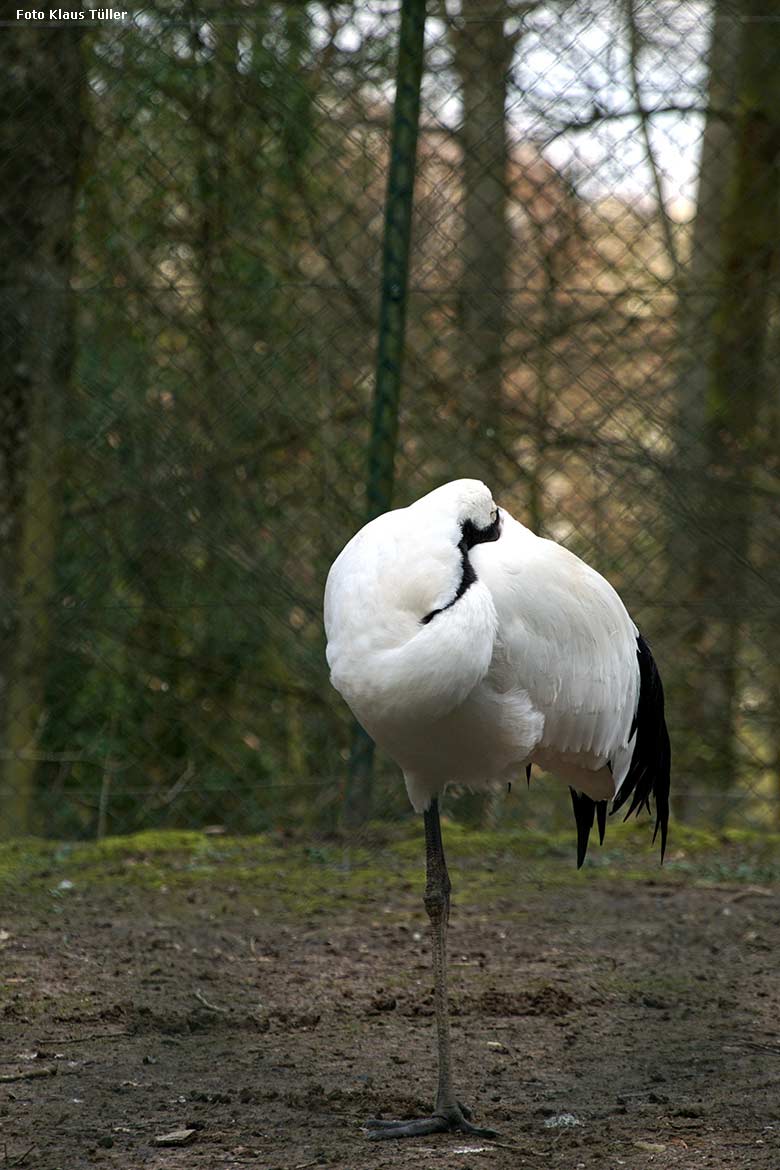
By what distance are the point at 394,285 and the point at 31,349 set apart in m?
1.50

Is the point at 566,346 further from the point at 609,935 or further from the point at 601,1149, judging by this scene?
the point at 601,1149

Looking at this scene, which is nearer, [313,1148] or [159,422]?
[313,1148]

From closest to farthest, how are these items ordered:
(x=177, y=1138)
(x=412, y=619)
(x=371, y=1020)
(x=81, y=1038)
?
(x=177, y=1138) < (x=412, y=619) < (x=81, y=1038) < (x=371, y=1020)

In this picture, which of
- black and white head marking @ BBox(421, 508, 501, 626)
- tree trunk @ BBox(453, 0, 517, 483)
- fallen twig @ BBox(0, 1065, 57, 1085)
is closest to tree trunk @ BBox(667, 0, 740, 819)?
tree trunk @ BBox(453, 0, 517, 483)

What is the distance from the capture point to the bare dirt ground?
281 centimetres

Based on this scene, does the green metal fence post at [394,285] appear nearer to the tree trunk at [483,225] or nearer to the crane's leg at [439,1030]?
the tree trunk at [483,225]

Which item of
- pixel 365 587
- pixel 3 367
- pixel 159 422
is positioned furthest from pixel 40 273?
pixel 365 587

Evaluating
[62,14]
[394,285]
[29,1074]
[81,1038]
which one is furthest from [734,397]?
[29,1074]

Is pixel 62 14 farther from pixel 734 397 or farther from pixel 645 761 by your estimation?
pixel 645 761

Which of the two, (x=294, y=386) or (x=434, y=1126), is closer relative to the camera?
(x=434, y=1126)

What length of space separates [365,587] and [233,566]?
8.63 feet

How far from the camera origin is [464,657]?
2799 mm

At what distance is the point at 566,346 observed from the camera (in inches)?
231

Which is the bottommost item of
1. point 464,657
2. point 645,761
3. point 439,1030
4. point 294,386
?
point 439,1030
